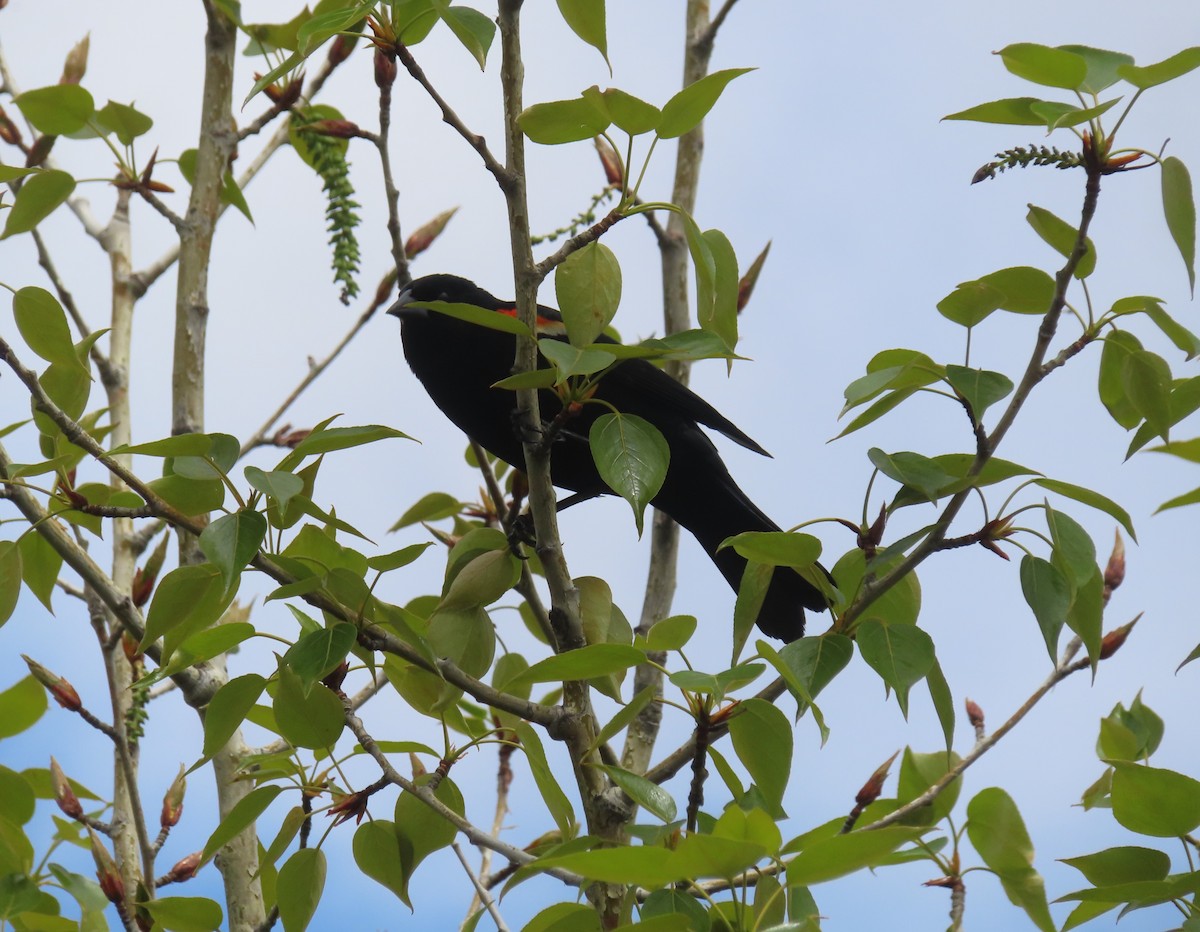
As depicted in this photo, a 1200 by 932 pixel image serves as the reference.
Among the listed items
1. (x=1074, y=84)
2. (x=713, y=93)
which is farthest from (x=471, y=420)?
(x=1074, y=84)

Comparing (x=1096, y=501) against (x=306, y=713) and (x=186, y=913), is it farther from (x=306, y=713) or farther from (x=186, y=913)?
(x=186, y=913)

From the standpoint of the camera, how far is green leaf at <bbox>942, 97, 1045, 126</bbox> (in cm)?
159

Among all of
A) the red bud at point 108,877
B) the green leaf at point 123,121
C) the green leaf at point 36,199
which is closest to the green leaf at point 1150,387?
the green leaf at point 36,199

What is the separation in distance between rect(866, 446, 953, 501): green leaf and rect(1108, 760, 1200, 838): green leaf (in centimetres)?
44

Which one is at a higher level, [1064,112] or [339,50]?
[339,50]

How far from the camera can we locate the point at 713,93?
1.64 m

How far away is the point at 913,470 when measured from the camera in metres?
1.66

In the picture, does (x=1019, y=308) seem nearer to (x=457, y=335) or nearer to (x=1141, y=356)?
(x=1141, y=356)

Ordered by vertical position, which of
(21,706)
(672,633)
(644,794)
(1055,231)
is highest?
(1055,231)

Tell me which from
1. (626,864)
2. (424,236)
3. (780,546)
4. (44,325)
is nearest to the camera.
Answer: (626,864)

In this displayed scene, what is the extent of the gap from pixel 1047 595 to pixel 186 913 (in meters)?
1.52

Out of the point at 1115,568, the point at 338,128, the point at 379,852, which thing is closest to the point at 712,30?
the point at 338,128

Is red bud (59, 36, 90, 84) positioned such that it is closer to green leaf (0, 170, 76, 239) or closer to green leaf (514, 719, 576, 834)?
green leaf (0, 170, 76, 239)

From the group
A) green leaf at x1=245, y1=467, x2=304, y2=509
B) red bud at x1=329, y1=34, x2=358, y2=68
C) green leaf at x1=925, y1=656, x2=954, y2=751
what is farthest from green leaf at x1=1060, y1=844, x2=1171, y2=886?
red bud at x1=329, y1=34, x2=358, y2=68
